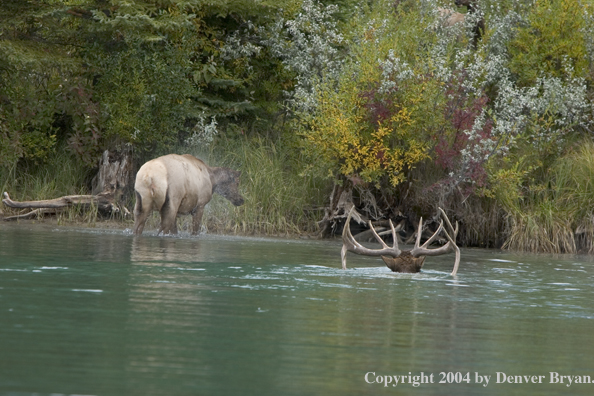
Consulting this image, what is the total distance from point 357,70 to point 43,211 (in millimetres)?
7158

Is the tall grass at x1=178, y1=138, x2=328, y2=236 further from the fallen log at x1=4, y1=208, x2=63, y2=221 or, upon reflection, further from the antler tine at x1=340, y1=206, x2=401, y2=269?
the antler tine at x1=340, y1=206, x2=401, y2=269

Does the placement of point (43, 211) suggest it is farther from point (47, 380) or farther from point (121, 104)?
point (47, 380)

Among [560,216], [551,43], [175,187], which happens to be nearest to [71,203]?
[175,187]

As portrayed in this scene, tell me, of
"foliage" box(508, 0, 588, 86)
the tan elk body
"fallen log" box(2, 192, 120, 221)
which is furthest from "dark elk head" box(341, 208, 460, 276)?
"foliage" box(508, 0, 588, 86)

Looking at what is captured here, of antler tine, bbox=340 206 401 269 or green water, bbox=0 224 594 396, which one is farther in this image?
antler tine, bbox=340 206 401 269

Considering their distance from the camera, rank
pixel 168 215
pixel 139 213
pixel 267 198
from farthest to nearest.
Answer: pixel 267 198
pixel 168 215
pixel 139 213

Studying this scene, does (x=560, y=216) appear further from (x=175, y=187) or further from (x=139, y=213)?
(x=139, y=213)

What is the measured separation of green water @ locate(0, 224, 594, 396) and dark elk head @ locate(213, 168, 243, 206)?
217 inches

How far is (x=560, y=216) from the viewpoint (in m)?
18.4

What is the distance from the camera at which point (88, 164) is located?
21.1 m

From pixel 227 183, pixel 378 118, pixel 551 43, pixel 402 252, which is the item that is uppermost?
pixel 551 43

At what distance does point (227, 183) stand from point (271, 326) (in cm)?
1139

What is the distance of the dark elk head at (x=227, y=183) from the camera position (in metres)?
18.0

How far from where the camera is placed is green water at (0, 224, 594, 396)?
507cm
